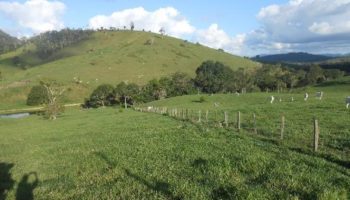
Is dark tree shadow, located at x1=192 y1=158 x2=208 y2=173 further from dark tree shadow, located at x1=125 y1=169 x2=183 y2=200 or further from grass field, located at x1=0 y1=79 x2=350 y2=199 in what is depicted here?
dark tree shadow, located at x1=125 y1=169 x2=183 y2=200

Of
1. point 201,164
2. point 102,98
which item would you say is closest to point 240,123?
point 201,164

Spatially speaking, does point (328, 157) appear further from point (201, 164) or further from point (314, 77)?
point (314, 77)

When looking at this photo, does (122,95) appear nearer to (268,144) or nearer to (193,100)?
(193,100)

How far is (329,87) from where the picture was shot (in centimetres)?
10731

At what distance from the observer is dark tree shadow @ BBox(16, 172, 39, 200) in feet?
58.1

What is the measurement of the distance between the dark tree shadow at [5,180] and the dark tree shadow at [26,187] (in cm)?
52

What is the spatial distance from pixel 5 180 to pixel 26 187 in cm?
332

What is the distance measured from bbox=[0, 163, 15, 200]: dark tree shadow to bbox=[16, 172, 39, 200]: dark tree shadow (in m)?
0.52

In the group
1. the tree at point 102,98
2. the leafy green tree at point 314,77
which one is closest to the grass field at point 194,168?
the tree at point 102,98

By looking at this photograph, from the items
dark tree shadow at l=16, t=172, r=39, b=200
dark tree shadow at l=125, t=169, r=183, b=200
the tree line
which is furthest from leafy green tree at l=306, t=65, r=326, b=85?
dark tree shadow at l=125, t=169, r=183, b=200

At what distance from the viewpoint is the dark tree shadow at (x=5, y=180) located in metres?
19.4

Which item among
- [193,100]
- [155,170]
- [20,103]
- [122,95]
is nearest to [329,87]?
[193,100]

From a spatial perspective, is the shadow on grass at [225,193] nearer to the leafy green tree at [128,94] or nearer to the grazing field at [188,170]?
the grazing field at [188,170]

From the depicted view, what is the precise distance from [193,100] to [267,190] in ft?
326
